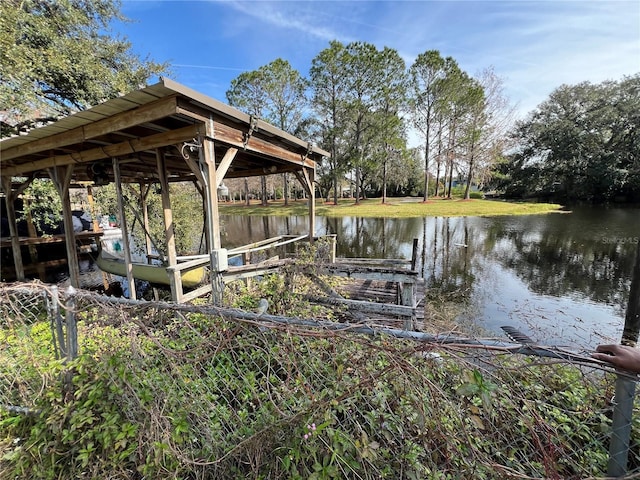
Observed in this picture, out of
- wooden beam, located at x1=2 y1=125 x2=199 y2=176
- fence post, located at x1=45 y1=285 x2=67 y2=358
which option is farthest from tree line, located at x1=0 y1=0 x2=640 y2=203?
fence post, located at x1=45 y1=285 x2=67 y2=358

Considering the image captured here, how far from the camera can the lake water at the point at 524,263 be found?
595 cm

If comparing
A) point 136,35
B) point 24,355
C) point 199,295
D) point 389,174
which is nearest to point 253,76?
point 136,35

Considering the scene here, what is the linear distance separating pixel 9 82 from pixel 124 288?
5.73 meters

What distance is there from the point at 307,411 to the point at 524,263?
11.5 meters

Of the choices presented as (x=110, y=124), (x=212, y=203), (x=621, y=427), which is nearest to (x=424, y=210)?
(x=212, y=203)

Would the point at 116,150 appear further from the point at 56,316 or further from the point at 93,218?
the point at 93,218

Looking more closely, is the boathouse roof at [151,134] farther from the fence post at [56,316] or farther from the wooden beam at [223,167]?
the fence post at [56,316]

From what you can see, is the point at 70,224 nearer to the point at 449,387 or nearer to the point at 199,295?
the point at 199,295

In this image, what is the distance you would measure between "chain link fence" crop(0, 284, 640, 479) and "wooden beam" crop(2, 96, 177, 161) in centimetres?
228

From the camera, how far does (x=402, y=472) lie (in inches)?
52.4

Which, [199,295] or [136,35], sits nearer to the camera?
[199,295]

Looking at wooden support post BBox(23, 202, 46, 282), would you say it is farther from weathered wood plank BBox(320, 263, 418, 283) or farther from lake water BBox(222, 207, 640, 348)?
weathered wood plank BBox(320, 263, 418, 283)

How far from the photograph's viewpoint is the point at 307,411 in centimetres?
146

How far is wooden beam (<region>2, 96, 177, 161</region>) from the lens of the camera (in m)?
3.27
